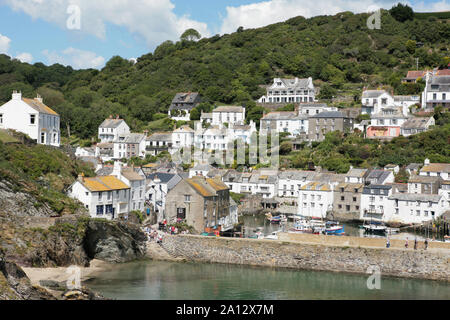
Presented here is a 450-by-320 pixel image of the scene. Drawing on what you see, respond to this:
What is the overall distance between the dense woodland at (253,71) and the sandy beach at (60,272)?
33075 millimetres

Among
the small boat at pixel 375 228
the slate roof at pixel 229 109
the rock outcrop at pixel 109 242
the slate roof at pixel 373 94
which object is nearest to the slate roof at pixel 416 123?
the slate roof at pixel 373 94

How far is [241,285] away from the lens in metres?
28.9

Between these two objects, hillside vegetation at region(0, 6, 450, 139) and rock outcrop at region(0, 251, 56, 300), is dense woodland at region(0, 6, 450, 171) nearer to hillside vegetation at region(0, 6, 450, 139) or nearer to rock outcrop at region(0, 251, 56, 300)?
hillside vegetation at region(0, 6, 450, 139)

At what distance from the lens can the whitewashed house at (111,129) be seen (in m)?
75.4

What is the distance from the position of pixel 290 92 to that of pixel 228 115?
11.5 meters

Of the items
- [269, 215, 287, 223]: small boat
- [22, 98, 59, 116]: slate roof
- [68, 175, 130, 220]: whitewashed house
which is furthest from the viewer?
[269, 215, 287, 223]: small boat

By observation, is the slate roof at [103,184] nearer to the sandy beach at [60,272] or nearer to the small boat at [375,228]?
the sandy beach at [60,272]

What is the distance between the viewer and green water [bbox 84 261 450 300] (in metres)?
26.8

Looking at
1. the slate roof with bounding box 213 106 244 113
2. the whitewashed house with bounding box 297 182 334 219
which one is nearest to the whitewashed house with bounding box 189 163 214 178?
the whitewashed house with bounding box 297 182 334 219

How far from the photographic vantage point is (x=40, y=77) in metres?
109

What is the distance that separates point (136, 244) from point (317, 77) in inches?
2505

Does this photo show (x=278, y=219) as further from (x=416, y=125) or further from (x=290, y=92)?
(x=290, y=92)

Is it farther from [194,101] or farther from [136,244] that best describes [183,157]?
[136,244]

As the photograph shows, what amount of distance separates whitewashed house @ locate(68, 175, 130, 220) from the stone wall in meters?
5.25
